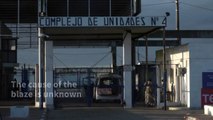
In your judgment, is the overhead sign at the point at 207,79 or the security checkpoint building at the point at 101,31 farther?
the overhead sign at the point at 207,79

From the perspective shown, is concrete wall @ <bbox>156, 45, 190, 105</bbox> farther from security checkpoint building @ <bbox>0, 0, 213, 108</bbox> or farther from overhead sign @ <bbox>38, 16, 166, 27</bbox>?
overhead sign @ <bbox>38, 16, 166, 27</bbox>

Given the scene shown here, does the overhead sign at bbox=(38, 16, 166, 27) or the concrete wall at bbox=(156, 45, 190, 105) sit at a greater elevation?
the overhead sign at bbox=(38, 16, 166, 27)

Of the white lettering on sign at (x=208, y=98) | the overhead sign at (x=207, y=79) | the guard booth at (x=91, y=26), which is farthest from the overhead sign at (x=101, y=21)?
the white lettering on sign at (x=208, y=98)

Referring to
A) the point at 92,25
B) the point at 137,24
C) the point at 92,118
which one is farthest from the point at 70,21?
the point at 92,118

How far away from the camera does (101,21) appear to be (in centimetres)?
3008

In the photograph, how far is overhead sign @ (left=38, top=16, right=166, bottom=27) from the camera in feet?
98.0

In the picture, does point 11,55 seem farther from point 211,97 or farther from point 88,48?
point 211,97

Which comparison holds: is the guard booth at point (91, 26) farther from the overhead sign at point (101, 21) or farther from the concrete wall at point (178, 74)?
the concrete wall at point (178, 74)

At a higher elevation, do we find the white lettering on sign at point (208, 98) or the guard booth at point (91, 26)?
the guard booth at point (91, 26)

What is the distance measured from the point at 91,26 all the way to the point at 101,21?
23.3 inches

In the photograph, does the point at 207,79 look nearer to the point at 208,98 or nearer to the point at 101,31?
the point at 208,98

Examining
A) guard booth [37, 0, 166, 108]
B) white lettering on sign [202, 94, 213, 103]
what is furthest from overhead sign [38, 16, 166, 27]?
white lettering on sign [202, 94, 213, 103]

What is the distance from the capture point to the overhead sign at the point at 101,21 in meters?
29.9

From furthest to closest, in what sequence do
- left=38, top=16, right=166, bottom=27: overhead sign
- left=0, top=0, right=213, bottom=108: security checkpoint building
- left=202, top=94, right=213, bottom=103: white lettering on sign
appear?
left=0, top=0, right=213, bottom=108: security checkpoint building
left=38, top=16, right=166, bottom=27: overhead sign
left=202, top=94, right=213, bottom=103: white lettering on sign
